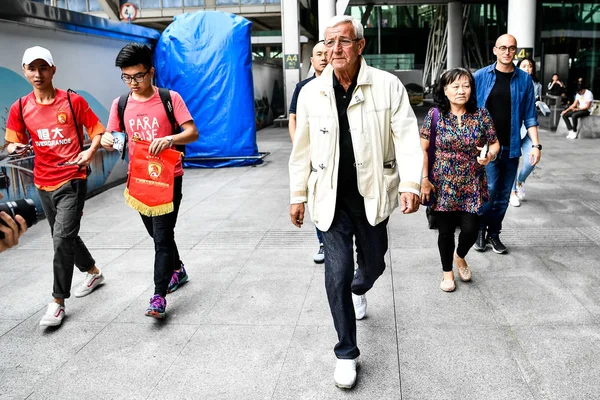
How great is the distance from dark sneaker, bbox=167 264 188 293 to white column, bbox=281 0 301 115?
16954 mm

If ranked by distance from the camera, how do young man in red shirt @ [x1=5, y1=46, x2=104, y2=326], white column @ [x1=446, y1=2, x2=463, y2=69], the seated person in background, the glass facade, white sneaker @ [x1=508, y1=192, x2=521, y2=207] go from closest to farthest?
young man in red shirt @ [x1=5, y1=46, x2=104, y2=326] → white sneaker @ [x1=508, y1=192, x2=521, y2=207] → the seated person in background → the glass facade → white column @ [x1=446, y1=2, x2=463, y2=69]

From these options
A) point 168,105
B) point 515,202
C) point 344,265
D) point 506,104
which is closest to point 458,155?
point 506,104

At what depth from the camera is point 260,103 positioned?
69.6 feet

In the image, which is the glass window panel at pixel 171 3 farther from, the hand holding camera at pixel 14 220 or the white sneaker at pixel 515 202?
the hand holding camera at pixel 14 220

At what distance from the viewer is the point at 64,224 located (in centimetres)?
407

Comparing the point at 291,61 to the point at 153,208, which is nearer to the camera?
the point at 153,208

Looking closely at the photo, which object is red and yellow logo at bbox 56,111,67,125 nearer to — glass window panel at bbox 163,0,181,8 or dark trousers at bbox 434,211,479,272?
dark trousers at bbox 434,211,479,272

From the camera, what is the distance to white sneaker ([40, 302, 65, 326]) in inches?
152

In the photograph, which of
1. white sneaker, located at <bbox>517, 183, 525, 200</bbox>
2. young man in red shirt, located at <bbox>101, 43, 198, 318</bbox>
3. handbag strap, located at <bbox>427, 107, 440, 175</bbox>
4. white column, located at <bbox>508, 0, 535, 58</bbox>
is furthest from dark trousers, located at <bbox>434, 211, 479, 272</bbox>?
white column, located at <bbox>508, 0, 535, 58</bbox>

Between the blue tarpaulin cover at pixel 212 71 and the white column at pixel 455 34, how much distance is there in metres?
23.8

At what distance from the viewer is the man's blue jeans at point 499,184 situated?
196 inches

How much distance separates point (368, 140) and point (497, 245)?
2771 mm

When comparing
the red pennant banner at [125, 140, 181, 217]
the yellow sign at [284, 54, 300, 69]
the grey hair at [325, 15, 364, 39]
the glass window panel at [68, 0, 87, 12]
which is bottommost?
Result: the red pennant banner at [125, 140, 181, 217]

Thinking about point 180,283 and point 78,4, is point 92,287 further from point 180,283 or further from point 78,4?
point 78,4
